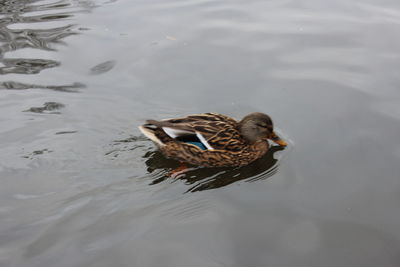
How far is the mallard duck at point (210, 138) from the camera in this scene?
611cm

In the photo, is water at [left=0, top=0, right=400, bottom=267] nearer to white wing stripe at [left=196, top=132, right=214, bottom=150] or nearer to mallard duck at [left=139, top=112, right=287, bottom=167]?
mallard duck at [left=139, top=112, right=287, bottom=167]

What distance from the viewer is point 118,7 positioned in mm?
10477

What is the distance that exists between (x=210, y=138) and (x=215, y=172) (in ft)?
1.53

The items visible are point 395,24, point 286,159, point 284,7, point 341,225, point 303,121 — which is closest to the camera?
point 341,225

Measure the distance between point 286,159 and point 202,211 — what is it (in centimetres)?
155

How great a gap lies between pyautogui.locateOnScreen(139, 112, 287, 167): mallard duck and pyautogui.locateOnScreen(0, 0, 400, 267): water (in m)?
0.19

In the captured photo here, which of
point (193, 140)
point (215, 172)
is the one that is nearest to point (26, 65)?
point (193, 140)

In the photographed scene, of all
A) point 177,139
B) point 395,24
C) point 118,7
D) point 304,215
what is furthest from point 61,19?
point 304,215

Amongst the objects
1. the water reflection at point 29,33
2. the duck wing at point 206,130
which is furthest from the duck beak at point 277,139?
the water reflection at point 29,33

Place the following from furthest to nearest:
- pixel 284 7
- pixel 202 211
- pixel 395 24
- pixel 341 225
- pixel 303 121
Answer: pixel 284 7, pixel 395 24, pixel 303 121, pixel 202 211, pixel 341 225

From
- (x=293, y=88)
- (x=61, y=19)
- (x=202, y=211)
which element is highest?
(x=61, y=19)

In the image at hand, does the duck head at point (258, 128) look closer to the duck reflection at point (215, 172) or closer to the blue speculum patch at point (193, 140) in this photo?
the duck reflection at point (215, 172)

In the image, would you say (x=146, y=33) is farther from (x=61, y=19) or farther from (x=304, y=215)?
(x=304, y=215)

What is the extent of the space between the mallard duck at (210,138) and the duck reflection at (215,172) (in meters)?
0.10
